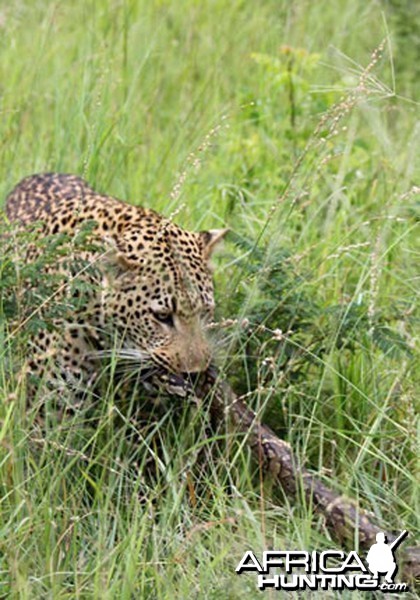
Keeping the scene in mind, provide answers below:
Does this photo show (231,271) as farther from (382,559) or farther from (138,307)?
(382,559)

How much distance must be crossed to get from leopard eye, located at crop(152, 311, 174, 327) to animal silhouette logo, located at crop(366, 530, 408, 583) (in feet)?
3.90

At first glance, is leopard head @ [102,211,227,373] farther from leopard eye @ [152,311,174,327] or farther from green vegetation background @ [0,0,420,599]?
green vegetation background @ [0,0,420,599]

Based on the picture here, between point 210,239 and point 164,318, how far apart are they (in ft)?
1.43

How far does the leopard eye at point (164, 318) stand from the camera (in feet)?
16.4

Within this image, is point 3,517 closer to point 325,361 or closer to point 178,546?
point 178,546

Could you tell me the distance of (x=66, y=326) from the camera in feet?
16.4

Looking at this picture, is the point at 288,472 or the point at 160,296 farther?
the point at 160,296
